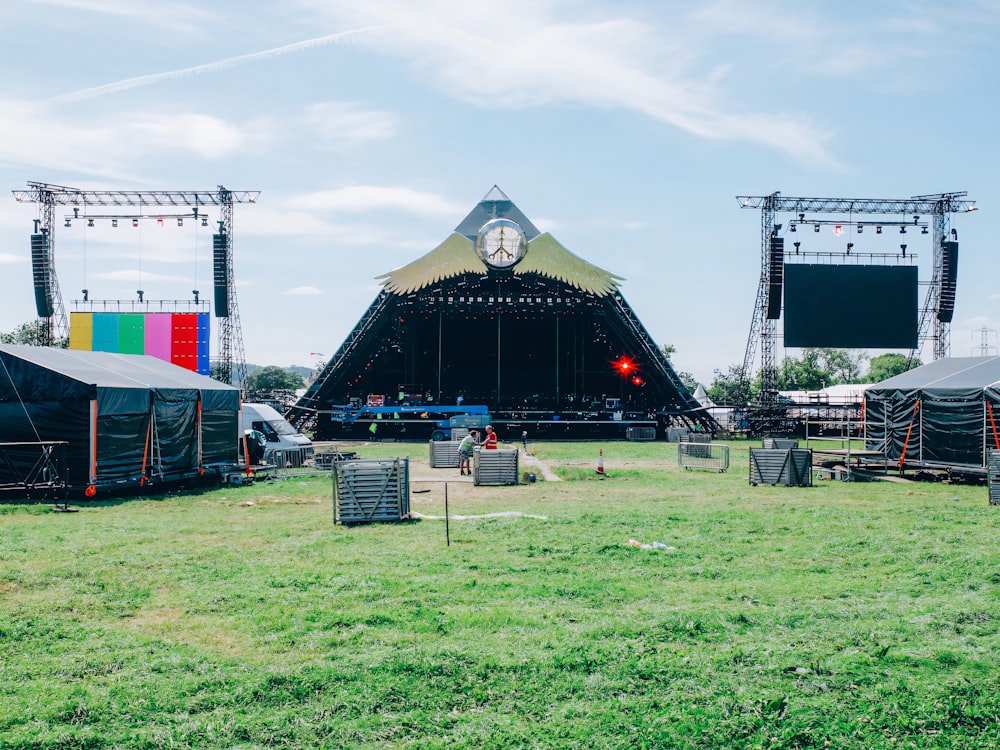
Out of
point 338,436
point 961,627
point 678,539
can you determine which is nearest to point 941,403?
point 678,539

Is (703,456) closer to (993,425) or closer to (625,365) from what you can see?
(993,425)

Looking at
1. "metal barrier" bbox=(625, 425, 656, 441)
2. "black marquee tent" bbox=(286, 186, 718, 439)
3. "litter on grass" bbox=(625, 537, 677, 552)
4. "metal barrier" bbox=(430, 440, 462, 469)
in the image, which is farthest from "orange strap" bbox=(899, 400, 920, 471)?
"black marquee tent" bbox=(286, 186, 718, 439)

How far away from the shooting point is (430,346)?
65.0 m

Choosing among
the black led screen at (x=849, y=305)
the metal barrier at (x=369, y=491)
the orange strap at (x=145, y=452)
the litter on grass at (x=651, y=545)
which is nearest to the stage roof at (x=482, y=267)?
the black led screen at (x=849, y=305)

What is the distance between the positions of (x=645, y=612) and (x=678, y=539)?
4.22m

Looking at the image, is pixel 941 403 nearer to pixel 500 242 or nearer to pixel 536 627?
pixel 536 627

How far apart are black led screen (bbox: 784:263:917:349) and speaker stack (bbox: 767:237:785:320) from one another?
1.52 feet

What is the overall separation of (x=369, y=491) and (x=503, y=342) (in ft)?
172

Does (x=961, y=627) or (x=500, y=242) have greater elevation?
(x=500, y=242)

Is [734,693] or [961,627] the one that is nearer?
[734,693]

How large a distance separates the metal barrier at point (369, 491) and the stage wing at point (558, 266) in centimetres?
3753

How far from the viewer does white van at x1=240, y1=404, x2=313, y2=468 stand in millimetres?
25562

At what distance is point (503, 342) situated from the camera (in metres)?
65.9

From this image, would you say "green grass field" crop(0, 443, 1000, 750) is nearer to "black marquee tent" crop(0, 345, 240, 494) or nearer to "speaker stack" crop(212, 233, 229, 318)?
"black marquee tent" crop(0, 345, 240, 494)
